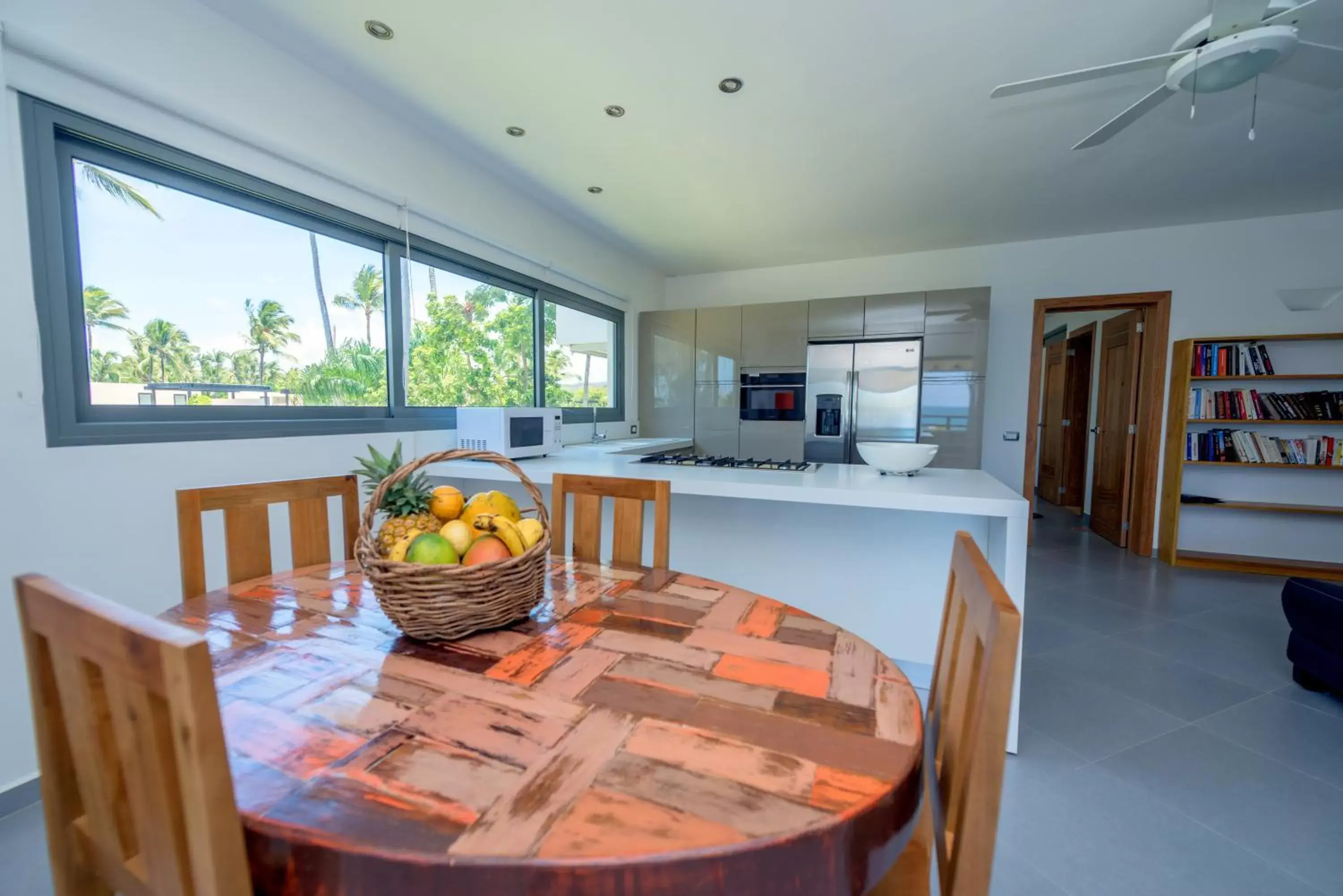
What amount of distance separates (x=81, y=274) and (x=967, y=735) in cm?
247

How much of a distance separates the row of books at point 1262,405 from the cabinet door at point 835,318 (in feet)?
7.88

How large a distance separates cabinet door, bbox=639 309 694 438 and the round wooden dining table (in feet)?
12.4

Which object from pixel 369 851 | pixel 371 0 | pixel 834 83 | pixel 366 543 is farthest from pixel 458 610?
pixel 834 83

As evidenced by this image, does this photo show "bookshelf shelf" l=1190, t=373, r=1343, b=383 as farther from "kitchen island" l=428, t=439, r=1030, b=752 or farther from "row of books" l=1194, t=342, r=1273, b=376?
"kitchen island" l=428, t=439, r=1030, b=752

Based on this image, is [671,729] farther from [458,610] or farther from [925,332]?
[925,332]

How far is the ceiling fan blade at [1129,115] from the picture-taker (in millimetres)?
1859

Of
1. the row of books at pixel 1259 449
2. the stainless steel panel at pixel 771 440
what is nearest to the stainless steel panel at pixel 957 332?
the stainless steel panel at pixel 771 440

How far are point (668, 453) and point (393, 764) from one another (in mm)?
3513

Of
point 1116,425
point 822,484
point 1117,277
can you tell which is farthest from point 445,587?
point 1116,425

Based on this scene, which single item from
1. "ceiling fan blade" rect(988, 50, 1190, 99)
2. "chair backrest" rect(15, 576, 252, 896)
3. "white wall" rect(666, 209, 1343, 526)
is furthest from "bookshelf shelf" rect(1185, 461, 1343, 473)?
"chair backrest" rect(15, 576, 252, 896)

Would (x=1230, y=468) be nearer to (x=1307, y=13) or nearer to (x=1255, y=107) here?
(x=1255, y=107)

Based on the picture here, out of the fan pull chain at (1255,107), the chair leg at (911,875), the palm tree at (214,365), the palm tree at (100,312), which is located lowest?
the chair leg at (911,875)

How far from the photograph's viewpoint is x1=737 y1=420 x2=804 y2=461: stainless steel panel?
4.30 m

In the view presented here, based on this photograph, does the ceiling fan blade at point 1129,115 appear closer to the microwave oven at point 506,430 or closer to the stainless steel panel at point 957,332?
the stainless steel panel at point 957,332
